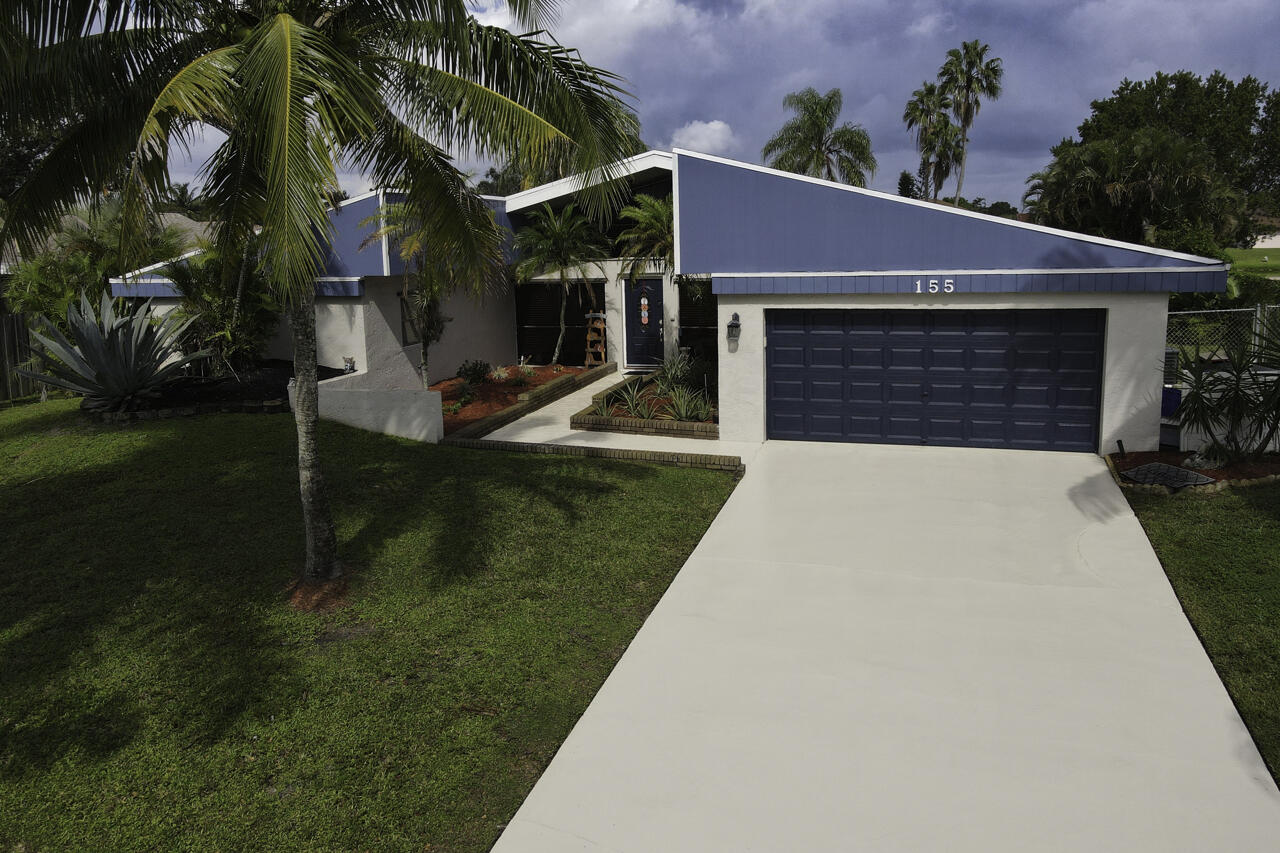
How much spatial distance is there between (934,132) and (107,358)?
45753 millimetres

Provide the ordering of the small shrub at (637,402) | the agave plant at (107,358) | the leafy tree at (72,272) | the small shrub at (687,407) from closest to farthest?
the agave plant at (107,358) < the small shrub at (687,407) < the small shrub at (637,402) < the leafy tree at (72,272)

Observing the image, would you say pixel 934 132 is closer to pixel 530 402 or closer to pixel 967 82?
pixel 967 82

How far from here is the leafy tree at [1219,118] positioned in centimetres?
5559

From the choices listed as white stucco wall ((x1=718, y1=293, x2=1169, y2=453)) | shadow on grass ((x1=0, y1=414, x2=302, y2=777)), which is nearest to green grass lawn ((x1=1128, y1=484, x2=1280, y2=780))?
white stucco wall ((x1=718, y1=293, x2=1169, y2=453))

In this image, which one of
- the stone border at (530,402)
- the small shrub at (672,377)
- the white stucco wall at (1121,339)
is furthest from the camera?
the small shrub at (672,377)

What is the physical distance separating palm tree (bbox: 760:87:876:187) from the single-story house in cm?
2660

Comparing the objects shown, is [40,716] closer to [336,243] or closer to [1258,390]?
[336,243]

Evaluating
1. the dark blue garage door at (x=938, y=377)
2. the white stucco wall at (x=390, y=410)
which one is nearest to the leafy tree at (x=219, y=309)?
the white stucco wall at (x=390, y=410)

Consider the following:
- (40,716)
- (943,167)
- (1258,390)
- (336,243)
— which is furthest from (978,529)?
(943,167)

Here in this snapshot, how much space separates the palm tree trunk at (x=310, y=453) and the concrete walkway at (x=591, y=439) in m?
5.51

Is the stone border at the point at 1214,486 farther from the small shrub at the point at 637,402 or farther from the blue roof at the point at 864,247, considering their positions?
the small shrub at the point at 637,402

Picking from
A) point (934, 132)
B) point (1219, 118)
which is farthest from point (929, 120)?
point (1219, 118)

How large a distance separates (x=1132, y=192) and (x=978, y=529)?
22730 millimetres

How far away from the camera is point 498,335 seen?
19594 millimetres
